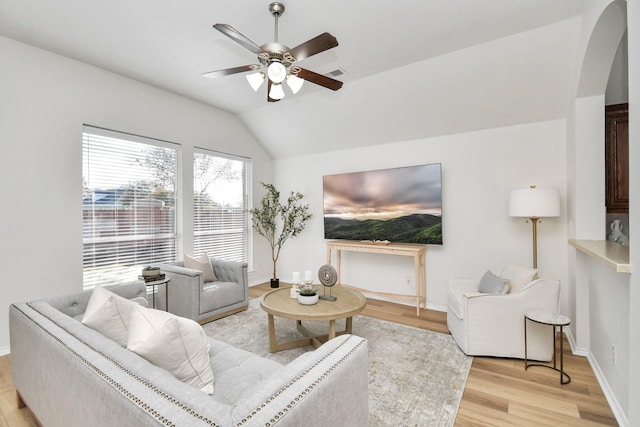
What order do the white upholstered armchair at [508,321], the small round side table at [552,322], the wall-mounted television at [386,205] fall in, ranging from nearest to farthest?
the small round side table at [552,322]
the white upholstered armchair at [508,321]
the wall-mounted television at [386,205]

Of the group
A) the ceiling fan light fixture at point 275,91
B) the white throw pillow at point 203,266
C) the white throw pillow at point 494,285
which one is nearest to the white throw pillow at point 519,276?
the white throw pillow at point 494,285

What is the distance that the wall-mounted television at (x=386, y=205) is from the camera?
396cm

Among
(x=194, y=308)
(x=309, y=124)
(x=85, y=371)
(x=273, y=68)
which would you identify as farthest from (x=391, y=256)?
(x=85, y=371)

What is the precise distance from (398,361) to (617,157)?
8.92ft

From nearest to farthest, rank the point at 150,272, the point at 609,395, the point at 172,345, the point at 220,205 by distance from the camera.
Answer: the point at 172,345 → the point at 609,395 → the point at 150,272 → the point at 220,205

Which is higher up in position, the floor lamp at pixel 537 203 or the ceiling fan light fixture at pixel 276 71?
the ceiling fan light fixture at pixel 276 71

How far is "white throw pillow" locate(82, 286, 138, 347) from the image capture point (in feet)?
4.88

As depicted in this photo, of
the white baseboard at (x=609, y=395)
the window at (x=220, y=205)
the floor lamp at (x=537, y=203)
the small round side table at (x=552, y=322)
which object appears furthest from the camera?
the window at (x=220, y=205)

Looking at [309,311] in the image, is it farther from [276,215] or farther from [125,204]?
[276,215]

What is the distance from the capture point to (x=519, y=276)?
2.88m

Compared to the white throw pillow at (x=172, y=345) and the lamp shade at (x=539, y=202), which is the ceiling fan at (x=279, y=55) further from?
the lamp shade at (x=539, y=202)

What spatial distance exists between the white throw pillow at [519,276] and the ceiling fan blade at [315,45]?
2684 mm

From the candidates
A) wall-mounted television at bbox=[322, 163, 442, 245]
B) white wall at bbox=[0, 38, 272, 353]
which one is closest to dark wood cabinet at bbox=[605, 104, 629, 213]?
wall-mounted television at bbox=[322, 163, 442, 245]

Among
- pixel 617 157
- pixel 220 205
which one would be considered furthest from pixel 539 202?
pixel 220 205
